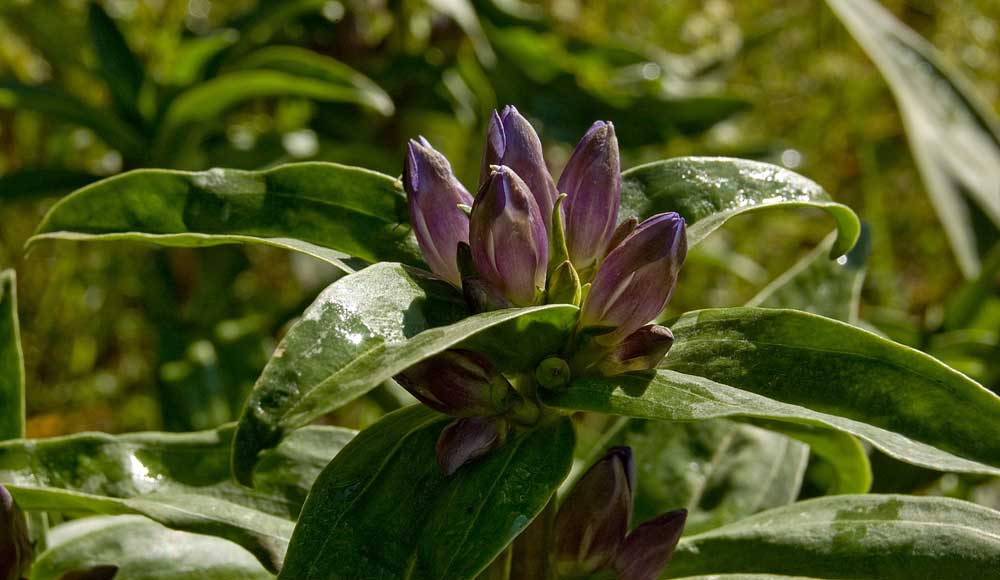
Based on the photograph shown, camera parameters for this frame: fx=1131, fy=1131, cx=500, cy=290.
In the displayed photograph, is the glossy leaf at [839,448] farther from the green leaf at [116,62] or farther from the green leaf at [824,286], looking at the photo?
the green leaf at [116,62]

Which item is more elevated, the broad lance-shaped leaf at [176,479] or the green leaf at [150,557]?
the broad lance-shaped leaf at [176,479]

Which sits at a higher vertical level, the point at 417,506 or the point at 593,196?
the point at 593,196

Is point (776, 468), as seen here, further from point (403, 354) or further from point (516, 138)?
point (403, 354)

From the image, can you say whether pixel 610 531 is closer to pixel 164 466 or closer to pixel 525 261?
pixel 525 261

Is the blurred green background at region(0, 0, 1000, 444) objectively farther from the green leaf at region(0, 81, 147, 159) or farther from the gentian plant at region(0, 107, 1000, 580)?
the gentian plant at region(0, 107, 1000, 580)

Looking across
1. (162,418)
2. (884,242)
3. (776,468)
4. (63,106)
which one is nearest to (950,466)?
(776,468)

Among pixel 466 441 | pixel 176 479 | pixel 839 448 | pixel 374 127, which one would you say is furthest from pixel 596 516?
pixel 374 127

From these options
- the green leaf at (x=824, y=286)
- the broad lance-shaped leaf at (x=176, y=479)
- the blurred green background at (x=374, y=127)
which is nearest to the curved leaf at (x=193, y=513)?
the broad lance-shaped leaf at (x=176, y=479)
